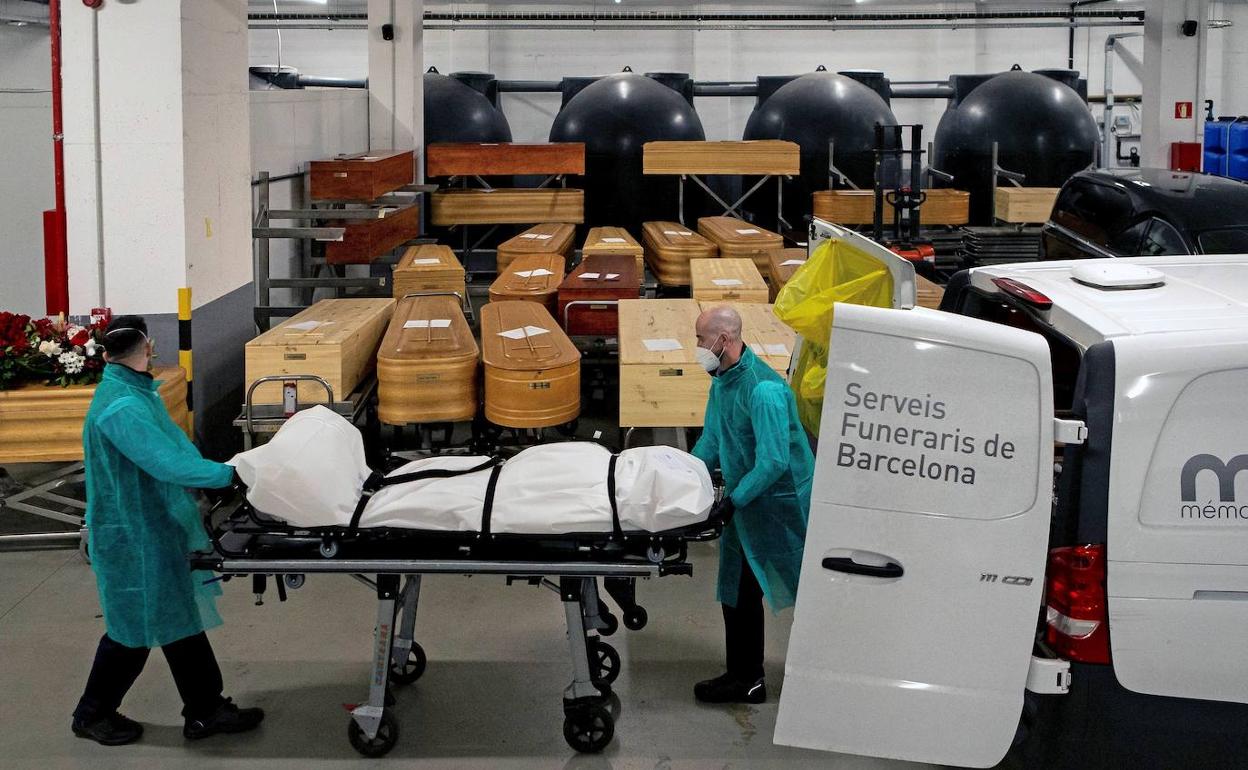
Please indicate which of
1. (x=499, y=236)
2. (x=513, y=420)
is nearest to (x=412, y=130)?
(x=499, y=236)

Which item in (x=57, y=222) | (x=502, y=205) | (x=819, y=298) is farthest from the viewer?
(x=502, y=205)

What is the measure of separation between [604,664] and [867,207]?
11287 mm

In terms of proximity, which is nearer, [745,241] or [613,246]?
[745,241]

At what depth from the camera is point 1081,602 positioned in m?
3.25

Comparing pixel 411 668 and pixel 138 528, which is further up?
pixel 138 528

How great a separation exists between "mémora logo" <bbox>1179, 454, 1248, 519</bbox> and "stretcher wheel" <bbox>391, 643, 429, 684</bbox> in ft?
10.5

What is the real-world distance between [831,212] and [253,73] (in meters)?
9.22

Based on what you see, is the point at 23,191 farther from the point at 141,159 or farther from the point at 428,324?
the point at 428,324

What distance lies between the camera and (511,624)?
596cm

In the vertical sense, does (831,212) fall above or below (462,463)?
above

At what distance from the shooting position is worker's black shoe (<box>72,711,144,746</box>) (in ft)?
15.7

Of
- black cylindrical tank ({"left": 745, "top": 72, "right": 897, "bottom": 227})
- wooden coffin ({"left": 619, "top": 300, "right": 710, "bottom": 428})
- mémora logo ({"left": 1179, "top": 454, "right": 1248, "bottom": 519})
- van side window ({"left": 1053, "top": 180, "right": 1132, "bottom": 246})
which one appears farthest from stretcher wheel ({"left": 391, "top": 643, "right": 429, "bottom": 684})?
black cylindrical tank ({"left": 745, "top": 72, "right": 897, "bottom": 227})

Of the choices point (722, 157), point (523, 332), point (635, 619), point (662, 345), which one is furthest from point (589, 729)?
point (722, 157)

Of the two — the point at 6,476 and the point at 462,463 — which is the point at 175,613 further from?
the point at 6,476
